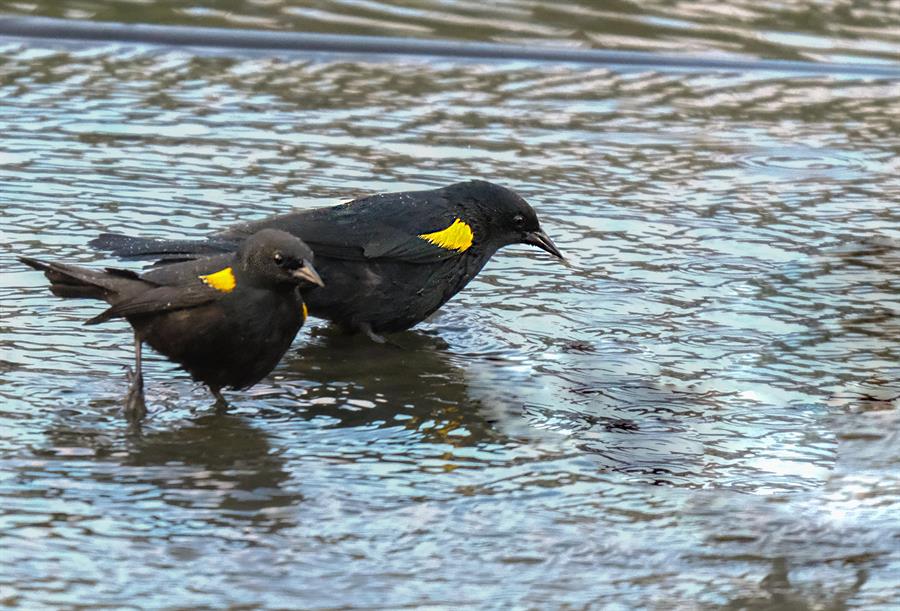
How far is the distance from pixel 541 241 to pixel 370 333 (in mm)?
1007

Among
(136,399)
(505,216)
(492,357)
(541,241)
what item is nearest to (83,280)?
(136,399)

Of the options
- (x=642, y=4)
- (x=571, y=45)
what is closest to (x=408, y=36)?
(x=571, y=45)

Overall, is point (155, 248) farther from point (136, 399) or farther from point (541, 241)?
point (541, 241)

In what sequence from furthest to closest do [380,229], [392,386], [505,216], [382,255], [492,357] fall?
[505,216]
[380,229]
[382,255]
[492,357]
[392,386]

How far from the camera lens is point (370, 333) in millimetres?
6816

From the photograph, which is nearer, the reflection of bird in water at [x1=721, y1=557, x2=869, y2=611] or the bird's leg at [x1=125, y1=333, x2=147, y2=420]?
the reflection of bird in water at [x1=721, y1=557, x2=869, y2=611]

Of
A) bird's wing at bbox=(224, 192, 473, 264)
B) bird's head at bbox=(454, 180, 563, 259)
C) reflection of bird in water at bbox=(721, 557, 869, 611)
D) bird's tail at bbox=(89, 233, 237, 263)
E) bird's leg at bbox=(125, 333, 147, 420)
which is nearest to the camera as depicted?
reflection of bird in water at bbox=(721, 557, 869, 611)

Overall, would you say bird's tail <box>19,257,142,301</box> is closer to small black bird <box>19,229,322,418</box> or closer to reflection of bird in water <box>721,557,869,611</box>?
small black bird <box>19,229,322,418</box>

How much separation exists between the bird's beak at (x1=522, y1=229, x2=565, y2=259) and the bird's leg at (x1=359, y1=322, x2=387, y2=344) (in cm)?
90

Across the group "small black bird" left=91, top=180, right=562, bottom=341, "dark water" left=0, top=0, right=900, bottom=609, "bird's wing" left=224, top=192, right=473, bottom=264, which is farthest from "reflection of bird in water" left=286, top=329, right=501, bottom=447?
"bird's wing" left=224, top=192, right=473, bottom=264

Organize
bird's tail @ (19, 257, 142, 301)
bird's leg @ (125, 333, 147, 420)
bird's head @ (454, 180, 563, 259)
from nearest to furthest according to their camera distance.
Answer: bird's leg @ (125, 333, 147, 420) < bird's tail @ (19, 257, 142, 301) < bird's head @ (454, 180, 563, 259)

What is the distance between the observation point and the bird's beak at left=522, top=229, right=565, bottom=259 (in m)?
7.32

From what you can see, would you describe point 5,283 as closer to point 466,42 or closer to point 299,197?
point 299,197

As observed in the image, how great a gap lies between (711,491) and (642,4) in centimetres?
800
